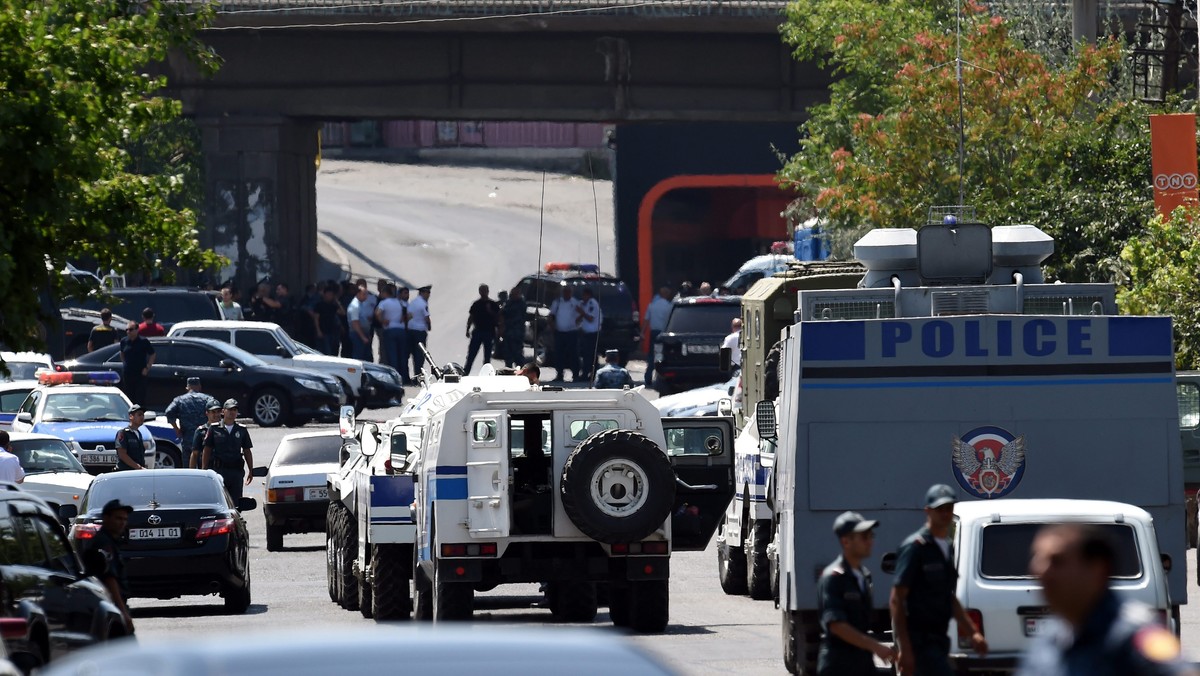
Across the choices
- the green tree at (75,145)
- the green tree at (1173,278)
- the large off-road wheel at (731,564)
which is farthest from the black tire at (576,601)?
the green tree at (1173,278)

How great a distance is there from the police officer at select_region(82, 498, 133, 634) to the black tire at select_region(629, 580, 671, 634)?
4.34m

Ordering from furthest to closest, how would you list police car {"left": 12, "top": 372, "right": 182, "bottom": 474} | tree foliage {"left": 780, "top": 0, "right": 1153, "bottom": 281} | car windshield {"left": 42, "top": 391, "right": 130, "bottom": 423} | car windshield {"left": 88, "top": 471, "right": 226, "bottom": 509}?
car windshield {"left": 42, "top": 391, "right": 130, "bottom": 423} → tree foliage {"left": 780, "top": 0, "right": 1153, "bottom": 281} → police car {"left": 12, "top": 372, "right": 182, "bottom": 474} → car windshield {"left": 88, "top": 471, "right": 226, "bottom": 509}

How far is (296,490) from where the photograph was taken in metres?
25.4

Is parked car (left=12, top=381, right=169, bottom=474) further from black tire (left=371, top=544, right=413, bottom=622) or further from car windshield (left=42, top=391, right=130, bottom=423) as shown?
black tire (left=371, top=544, right=413, bottom=622)

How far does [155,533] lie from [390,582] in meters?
2.87

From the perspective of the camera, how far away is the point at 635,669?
17.6 ft

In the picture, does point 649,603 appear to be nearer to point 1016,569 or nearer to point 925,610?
point 1016,569

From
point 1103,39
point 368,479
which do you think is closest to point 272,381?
point 1103,39

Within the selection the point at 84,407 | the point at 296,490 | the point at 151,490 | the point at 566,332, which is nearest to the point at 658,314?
the point at 566,332

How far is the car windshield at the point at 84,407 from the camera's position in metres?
29.5

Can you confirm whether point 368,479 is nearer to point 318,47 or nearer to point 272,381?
point 272,381

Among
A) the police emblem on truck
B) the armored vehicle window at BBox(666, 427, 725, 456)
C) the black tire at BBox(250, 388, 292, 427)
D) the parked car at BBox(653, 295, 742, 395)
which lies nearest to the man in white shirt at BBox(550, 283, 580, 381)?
the parked car at BBox(653, 295, 742, 395)

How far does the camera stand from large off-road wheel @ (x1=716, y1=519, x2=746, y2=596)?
19828 millimetres

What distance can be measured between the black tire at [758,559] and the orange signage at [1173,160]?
939 centimetres
